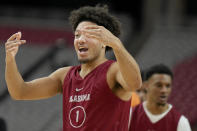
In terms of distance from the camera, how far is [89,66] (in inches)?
135

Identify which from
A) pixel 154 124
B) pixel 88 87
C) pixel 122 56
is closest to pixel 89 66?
pixel 88 87

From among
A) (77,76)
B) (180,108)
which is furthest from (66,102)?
(180,108)

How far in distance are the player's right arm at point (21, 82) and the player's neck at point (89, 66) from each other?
0.16 m

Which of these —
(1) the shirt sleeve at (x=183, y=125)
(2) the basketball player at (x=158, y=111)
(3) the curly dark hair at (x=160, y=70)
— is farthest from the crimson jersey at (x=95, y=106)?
(3) the curly dark hair at (x=160, y=70)

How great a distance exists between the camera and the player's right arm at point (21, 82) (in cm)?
321

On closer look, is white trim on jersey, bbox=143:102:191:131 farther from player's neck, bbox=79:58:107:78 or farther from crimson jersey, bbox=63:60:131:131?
player's neck, bbox=79:58:107:78

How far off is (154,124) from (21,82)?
5.81ft

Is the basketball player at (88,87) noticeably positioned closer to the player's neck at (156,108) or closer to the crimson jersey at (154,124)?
the crimson jersey at (154,124)

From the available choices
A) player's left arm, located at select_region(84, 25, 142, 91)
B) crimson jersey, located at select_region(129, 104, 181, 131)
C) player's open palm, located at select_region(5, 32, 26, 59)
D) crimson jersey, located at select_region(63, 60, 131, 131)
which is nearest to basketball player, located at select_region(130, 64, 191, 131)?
crimson jersey, located at select_region(129, 104, 181, 131)

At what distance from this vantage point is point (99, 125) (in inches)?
126

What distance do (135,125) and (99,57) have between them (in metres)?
1.48

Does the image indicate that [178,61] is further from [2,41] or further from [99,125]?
[99,125]

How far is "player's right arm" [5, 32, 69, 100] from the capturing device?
321 cm

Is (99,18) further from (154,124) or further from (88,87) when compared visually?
(154,124)
